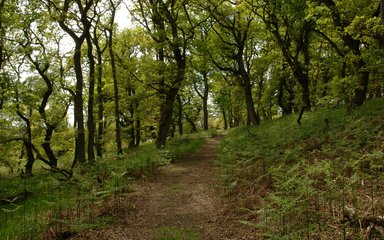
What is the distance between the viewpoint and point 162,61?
17766 mm

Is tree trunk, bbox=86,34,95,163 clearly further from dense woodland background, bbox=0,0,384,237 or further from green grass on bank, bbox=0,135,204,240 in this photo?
green grass on bank, bbox=0,135,204,240

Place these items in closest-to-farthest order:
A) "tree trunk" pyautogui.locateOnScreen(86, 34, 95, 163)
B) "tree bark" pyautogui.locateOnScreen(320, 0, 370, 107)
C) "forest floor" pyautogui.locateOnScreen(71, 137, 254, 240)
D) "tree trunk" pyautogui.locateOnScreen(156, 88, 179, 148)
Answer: "forest floor" pyautogui.locateOnScreen(71, 137, 254, 240), "tree bark" pyautogui.locateOnScreen(320, 0, 370, 107), "tree trunk" pyautogui.locateOnScreen(86, 34, 95, 163), "tree trunk" pyautogui.locateOnScreen(156, 88, 179, 148)

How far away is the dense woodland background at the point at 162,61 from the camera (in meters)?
14.2

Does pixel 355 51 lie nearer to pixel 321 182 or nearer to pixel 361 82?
pixel 361 82

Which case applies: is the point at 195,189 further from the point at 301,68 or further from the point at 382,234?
the point at 301,68

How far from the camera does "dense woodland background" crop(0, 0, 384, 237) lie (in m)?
14.2

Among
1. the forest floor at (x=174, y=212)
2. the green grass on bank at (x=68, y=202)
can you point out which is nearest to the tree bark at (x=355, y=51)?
the forest floor at (x=174, y=212)

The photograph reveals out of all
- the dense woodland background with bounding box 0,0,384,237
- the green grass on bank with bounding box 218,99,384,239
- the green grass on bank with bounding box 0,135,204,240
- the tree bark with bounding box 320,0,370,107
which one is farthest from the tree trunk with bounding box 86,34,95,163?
the tree bark with bounding box 320,0,370,107

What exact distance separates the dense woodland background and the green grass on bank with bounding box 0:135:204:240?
1473mm

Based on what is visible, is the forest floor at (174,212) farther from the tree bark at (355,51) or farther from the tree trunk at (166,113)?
the tree bark at (355,51)

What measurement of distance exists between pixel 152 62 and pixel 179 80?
1764 millimetres

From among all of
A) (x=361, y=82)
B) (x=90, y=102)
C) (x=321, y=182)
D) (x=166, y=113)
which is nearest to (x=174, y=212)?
→ (x=321, y=182)

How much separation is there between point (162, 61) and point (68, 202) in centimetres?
1160

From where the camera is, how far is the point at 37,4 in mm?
17281
